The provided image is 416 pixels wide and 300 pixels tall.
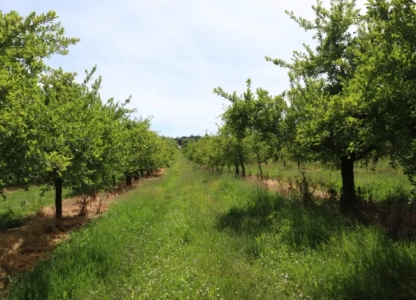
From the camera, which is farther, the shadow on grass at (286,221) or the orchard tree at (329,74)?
the orchard tree at (329,74)

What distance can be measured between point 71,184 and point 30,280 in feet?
23.4

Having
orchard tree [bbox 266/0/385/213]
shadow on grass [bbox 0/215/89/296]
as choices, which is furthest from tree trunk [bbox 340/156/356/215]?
shadow on grass [bbox 0/215/89/296]

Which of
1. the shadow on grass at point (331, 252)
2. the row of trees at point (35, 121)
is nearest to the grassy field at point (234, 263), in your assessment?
the shadow on grass at point (331, 252)

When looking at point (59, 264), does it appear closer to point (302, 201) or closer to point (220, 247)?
point (220, 247)

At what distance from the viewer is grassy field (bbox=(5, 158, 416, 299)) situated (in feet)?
17.1

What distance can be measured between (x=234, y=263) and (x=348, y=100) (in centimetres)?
415

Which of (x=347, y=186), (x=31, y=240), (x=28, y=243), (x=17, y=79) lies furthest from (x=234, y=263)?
(x=31, y=240)

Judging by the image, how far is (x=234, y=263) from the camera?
21.6 feet

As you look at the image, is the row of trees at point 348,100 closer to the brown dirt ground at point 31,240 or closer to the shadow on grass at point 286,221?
the shadow on grass at point 286,221

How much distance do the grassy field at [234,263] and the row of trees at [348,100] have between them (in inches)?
73.8

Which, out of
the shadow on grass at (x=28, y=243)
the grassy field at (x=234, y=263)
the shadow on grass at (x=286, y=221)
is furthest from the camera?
the shadow on grass at (x=28, y=243)

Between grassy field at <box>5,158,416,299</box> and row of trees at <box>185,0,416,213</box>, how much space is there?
1.88 meters

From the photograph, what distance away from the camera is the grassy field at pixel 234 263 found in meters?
5.21

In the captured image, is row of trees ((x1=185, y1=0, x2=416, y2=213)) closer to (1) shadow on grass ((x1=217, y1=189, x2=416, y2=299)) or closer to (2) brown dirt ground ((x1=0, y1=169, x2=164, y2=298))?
(1) shadow on grass ((x1=217, y1=189, x2=416, y2=299))
